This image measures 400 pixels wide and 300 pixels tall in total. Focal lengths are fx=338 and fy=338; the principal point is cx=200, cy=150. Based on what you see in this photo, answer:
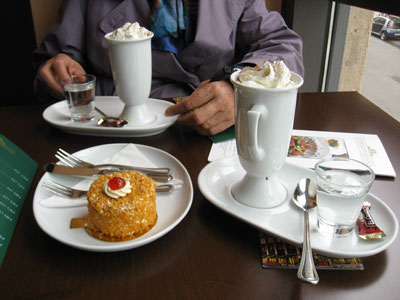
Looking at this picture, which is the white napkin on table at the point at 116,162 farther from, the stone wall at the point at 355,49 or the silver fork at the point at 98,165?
the stone wall at the point at 355,49

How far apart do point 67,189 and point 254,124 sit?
1.27 ft

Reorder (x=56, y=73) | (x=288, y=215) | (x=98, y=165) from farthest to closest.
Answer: (x=56, y=73) < (x=98, y=165) < (x=288, y=215)

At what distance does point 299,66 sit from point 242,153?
753mm

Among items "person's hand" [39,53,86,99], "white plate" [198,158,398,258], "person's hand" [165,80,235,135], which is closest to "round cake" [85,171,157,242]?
"white plate" [198,158,398,258]

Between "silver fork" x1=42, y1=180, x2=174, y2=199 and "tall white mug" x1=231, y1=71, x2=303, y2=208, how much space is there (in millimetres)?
133

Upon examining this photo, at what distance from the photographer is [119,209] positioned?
0.54m

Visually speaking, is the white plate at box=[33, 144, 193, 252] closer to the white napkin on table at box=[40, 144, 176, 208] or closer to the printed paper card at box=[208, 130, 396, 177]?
the white napkin on table at box=[40, 144, 176, 208]

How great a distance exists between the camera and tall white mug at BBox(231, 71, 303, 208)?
0.52m

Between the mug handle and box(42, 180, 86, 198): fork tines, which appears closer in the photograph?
the mug handle

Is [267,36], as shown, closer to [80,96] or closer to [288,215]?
[80,96]

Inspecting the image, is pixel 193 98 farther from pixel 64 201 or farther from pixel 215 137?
pixel 64 201

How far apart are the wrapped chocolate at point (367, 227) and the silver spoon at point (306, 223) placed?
77 millimetres

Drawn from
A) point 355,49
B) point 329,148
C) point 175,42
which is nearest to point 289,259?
point 329,148

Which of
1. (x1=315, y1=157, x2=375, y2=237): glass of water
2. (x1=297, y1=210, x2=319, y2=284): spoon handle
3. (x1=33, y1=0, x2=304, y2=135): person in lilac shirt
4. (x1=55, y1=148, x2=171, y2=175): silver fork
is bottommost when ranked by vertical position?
(x1=55, y1=148, x2=171, y2=175): silver fork
